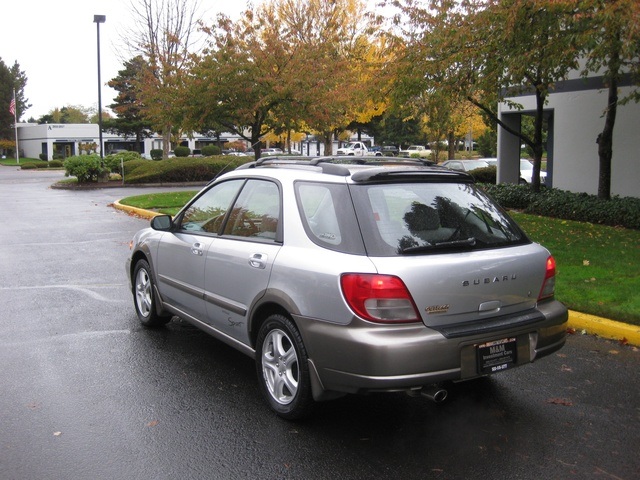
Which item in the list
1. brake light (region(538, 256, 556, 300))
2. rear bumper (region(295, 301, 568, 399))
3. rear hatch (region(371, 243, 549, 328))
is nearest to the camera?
rear bumper (region(295, 301, 568, 399))

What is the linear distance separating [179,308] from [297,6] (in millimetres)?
26239

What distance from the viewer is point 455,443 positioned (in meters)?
3.96

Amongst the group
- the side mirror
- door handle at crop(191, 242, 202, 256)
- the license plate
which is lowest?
the license plate

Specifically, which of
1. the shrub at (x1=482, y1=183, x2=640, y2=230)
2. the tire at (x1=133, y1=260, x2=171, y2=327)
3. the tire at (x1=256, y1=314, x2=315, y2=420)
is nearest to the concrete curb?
the tire at (x1=256, y1=314, x2=315, y2=420)

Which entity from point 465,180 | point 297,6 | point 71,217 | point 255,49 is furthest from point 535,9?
point 297,6

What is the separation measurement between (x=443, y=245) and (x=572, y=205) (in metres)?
11.1

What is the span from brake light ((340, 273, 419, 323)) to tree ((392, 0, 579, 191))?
6.88 meters

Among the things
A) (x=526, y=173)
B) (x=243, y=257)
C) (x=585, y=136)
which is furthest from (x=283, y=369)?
(x=526, y=173)

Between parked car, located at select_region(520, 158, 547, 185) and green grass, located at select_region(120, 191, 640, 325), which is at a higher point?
parked car, located at select_region(520, 158, 547, 185)

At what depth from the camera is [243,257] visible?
15.3 feet

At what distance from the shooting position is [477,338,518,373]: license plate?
3924mm

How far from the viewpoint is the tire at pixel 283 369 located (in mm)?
4078

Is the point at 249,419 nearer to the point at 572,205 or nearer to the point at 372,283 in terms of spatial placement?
the point at 372,283

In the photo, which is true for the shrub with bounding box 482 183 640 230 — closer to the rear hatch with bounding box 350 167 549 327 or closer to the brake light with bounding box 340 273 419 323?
the rear hatch with bounding box 350 167 549 327
